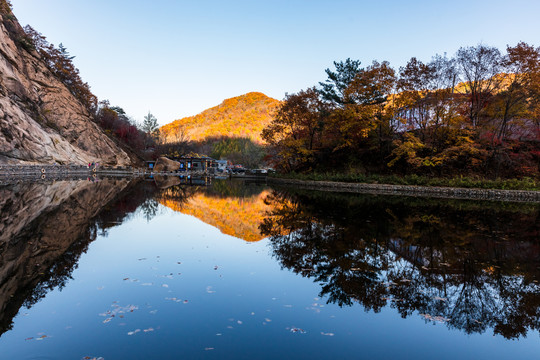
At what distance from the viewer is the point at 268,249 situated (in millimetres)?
8336

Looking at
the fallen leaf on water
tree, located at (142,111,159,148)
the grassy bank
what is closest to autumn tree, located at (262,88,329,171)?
the grassy bank

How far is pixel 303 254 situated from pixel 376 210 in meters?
9.03

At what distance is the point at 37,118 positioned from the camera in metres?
41.8

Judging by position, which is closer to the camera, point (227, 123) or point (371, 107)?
point (371, 107)

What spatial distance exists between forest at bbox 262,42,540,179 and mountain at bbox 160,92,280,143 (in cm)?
11168

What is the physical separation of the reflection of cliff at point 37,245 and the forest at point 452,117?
2701 centimetres

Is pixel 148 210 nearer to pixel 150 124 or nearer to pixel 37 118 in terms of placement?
pixel 37 118

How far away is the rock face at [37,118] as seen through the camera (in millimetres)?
34156

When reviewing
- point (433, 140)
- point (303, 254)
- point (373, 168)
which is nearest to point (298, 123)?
point (373, 168)

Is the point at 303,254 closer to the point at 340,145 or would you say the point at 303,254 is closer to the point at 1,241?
the point at 1,241

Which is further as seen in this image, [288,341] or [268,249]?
[268,249]

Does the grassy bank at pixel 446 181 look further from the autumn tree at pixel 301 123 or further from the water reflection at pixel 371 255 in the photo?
the water reflection at pixel 371 255

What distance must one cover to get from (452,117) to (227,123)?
153 metres

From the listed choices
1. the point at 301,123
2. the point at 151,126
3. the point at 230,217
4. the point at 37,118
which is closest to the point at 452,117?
the point at 301,123
